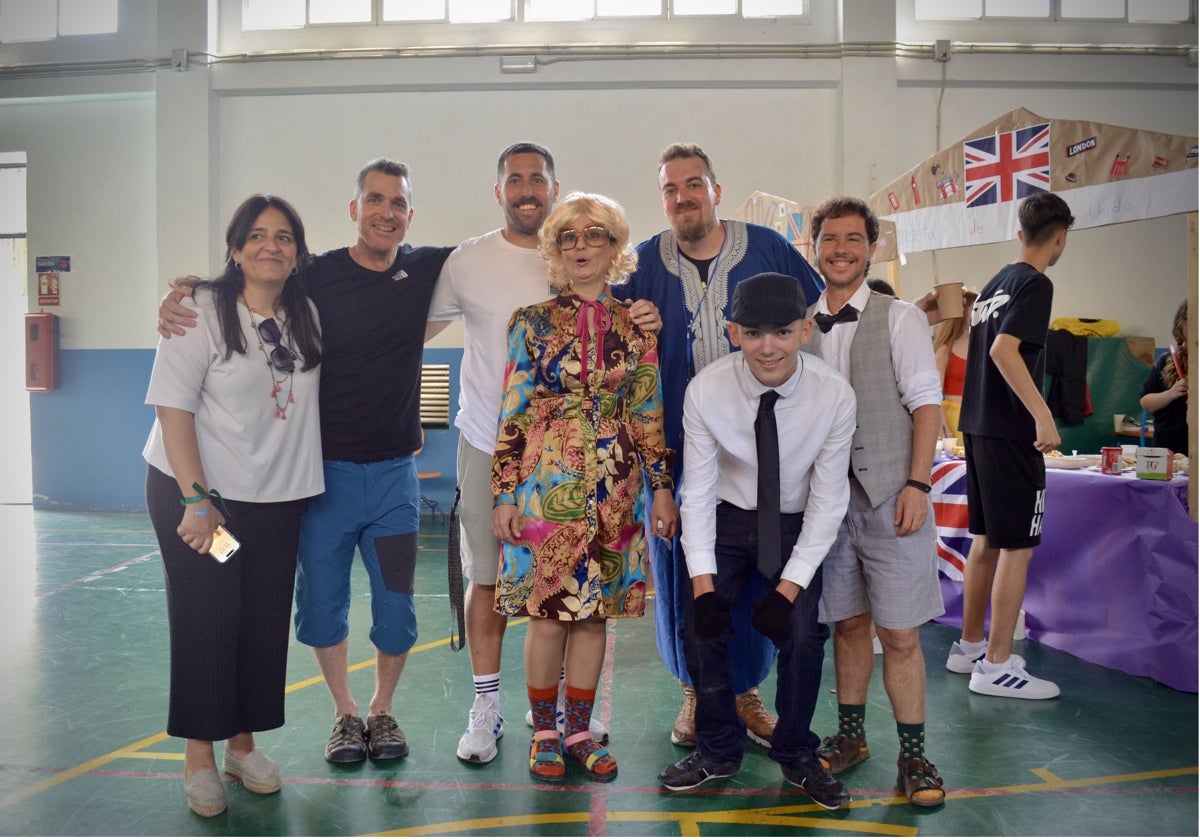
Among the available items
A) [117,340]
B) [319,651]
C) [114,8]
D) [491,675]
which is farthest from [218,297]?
[114,8]

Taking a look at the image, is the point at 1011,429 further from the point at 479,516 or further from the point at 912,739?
the point at 479,516

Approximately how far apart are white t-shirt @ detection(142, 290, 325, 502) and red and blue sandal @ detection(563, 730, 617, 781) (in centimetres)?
112

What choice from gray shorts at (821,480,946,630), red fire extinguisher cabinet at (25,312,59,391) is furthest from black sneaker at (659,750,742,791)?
red fire extinguisher cabinet at (25,312,59,391)

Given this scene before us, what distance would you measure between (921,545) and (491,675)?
4.72ft

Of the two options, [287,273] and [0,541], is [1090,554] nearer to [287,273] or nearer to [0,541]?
[287,273]

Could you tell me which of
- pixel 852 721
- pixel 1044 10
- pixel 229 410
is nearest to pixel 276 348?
pixel 229 410

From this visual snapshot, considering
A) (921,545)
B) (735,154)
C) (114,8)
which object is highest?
(114,8)

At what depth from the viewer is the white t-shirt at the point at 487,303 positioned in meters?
2.93

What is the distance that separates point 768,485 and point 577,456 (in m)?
0.55

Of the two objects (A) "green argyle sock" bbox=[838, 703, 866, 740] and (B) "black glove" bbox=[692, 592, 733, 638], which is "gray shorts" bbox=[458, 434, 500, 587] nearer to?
(B) "black glove" bbox=[692, 592, 733, 638]

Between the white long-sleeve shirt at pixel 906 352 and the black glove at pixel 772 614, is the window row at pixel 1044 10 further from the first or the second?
the black glove at pixel 772 614

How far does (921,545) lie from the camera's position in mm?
2561

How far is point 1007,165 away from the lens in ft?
15.7

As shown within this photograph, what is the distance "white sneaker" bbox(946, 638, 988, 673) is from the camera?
12.2ft
